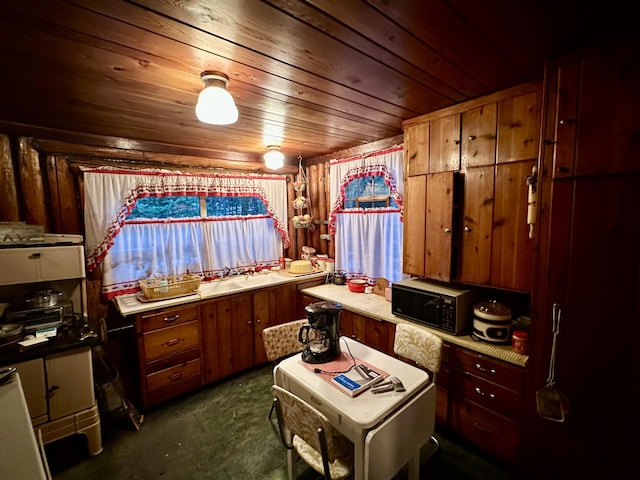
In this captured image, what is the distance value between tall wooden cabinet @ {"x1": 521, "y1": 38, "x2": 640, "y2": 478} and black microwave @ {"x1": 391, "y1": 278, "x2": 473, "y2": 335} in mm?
509

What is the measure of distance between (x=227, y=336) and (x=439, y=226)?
224 centimetres

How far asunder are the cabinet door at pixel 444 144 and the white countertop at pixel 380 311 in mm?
1217

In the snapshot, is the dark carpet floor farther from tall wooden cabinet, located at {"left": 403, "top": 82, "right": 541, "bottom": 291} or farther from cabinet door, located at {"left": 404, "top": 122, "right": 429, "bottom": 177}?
cabinet door, located at {"left": 404, "top": 122, "right": 429, "bottom": 177}

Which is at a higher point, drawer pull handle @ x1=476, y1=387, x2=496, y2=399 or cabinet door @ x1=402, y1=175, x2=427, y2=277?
cabinet door @ x1=402, y1=175, x2=427, y2=277

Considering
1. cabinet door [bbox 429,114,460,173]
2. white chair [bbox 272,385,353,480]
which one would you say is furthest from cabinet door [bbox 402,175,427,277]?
white chair [bbox 272,385,353,480]

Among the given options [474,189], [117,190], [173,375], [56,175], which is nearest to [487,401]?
[474,189]

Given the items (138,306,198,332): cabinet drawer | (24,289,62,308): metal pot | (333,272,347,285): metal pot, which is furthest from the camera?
(333,272,347,285): metal pot

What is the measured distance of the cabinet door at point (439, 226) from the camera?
6.93 ft

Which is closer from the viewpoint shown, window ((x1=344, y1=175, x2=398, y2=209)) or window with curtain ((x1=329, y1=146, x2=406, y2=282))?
window with curtain ((x1=329, y1=146, x2=406, y2=282))

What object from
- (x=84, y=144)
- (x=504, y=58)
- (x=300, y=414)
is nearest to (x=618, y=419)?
(x=300, y=414)

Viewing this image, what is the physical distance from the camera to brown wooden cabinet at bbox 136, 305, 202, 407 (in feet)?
7.95

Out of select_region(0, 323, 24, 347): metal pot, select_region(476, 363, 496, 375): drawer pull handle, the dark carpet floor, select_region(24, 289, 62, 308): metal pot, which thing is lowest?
the dark carpet floor

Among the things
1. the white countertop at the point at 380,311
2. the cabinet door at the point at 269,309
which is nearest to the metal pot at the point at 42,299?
the cabinet door at the point at 269,309

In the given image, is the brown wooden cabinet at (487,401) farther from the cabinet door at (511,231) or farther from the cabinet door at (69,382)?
the cabinet door at (69,382)
